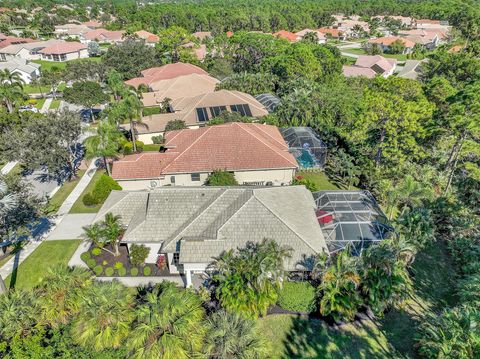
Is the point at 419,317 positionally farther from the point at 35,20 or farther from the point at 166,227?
the point at 35,20

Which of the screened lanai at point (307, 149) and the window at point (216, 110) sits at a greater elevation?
the window at point (216, 110)

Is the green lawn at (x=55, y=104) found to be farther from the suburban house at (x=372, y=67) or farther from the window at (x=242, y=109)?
the suburban house at (x=372, y=67)

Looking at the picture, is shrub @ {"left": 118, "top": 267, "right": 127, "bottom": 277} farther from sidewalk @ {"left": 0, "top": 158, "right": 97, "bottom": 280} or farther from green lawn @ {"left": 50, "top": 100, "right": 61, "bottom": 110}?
green lawn @ {"left": 50, "top": 100, "right": 61, "bottom": 110}

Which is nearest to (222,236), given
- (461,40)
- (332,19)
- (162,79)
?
(162,79)

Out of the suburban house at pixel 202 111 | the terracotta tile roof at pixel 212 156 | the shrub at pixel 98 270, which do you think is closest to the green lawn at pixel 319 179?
the terracotta tile roof at pixel 212 156

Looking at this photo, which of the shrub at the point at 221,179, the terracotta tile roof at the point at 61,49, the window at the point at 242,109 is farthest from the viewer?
the terracotta tile roof at the point at 61,49

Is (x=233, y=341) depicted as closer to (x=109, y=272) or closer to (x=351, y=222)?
(x=109, y=272)

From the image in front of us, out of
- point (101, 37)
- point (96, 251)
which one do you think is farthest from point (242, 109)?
point (101, 37)
